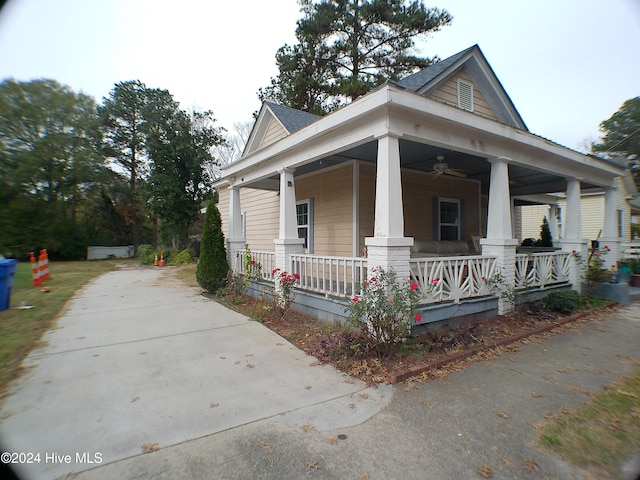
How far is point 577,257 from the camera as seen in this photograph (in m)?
7.12

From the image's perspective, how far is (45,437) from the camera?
92.7 inches

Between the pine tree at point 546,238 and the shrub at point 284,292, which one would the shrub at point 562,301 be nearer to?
the shrub at point 284,292

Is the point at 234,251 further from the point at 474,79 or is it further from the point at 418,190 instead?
the point at 474,79

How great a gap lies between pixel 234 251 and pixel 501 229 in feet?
21.8

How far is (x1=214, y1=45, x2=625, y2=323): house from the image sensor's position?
430 cm

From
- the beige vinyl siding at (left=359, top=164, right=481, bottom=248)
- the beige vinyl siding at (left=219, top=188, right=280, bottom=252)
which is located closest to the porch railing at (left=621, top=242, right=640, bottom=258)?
the beige vinyl siding at (left=359, top=164, right=481, bottom=248)

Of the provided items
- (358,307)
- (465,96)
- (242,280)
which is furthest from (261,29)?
(358,307)

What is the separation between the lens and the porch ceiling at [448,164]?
6363 millimetres

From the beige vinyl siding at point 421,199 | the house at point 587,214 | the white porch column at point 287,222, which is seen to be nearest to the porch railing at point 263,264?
the white porch column at point 287,222

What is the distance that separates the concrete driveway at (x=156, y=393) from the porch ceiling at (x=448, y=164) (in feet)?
13.7

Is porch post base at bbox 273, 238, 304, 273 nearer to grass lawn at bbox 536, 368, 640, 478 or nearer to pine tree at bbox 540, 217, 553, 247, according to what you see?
grass lawn at bbox 536, 368, 640, 478

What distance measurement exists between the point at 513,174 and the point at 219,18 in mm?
8308

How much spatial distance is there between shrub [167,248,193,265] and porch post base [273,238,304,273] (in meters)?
13.6

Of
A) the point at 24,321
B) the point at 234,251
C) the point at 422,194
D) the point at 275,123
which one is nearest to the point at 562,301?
the point at 422,194
